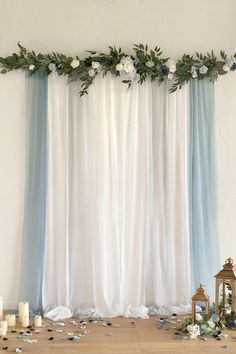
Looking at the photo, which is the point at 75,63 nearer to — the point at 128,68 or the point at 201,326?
the point at 128,68

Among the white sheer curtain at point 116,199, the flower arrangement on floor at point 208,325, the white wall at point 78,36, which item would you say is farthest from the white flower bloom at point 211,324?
the white wall at point 78,36

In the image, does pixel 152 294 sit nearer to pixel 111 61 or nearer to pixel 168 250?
pixel 168 250

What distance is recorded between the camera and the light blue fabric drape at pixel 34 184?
3883 millimetres

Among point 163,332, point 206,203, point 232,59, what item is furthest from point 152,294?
point 232,59

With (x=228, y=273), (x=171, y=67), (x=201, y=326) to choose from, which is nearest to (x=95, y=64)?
(x=171, y=67)

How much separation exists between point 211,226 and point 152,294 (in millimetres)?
777

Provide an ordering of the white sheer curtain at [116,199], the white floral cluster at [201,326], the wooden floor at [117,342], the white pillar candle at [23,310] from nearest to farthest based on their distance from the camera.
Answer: the wooden floor at [117,342], the white floral cluster at [201,326], the white pillar candle at [23,310], the white sheer curtain at [116,199]

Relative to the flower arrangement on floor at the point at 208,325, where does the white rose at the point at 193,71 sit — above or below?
above

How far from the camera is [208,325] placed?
337 cm

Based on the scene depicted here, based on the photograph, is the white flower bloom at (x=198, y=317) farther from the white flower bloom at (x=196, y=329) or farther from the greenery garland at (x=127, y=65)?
the greenery garland at (x=127, y=65)

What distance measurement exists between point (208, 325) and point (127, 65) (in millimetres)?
2113

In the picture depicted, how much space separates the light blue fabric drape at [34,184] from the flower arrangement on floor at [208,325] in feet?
4.18

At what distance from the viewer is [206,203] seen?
4035mm

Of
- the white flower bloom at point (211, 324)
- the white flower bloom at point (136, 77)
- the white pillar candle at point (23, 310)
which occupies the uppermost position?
the white flower bloom at point (136, 77)
